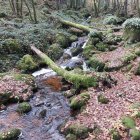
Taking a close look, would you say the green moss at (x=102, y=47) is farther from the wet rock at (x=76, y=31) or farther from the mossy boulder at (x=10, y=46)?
the wet rock at (x=76, y=31)

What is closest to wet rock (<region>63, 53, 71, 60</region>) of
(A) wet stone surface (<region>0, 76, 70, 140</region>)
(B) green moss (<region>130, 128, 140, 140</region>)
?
(A) wet stone surface (<region>0, 76, 70, 140</region>)

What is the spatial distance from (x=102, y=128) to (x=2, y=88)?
22.7 feet

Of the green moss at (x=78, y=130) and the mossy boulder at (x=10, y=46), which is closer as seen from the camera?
the green moss at (x=78, y=130)

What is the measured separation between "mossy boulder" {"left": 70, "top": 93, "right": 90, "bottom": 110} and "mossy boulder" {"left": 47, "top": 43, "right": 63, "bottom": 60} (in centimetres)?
966

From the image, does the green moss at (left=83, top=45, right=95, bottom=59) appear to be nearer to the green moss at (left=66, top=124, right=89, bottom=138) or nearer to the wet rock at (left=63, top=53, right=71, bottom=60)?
the wet rock at (left=63, top=53, right=71, bottom=60)

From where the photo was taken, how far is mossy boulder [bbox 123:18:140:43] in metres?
21.5

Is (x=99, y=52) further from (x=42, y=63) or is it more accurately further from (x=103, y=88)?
(x=103, y=88)

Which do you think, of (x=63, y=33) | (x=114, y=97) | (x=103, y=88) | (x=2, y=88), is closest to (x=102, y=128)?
(x=114, y=97)

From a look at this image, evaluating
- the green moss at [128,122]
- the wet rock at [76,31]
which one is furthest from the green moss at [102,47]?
the green moss at [128,122]

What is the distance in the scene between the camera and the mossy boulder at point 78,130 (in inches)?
467

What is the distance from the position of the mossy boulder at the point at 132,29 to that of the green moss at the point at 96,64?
3600 millimetres

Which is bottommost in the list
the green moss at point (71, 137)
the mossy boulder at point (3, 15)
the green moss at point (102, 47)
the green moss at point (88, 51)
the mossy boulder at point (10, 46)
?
the green moss at point (71, 137)

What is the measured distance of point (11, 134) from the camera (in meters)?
12.1

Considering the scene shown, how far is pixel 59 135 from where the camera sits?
40.5 feet
